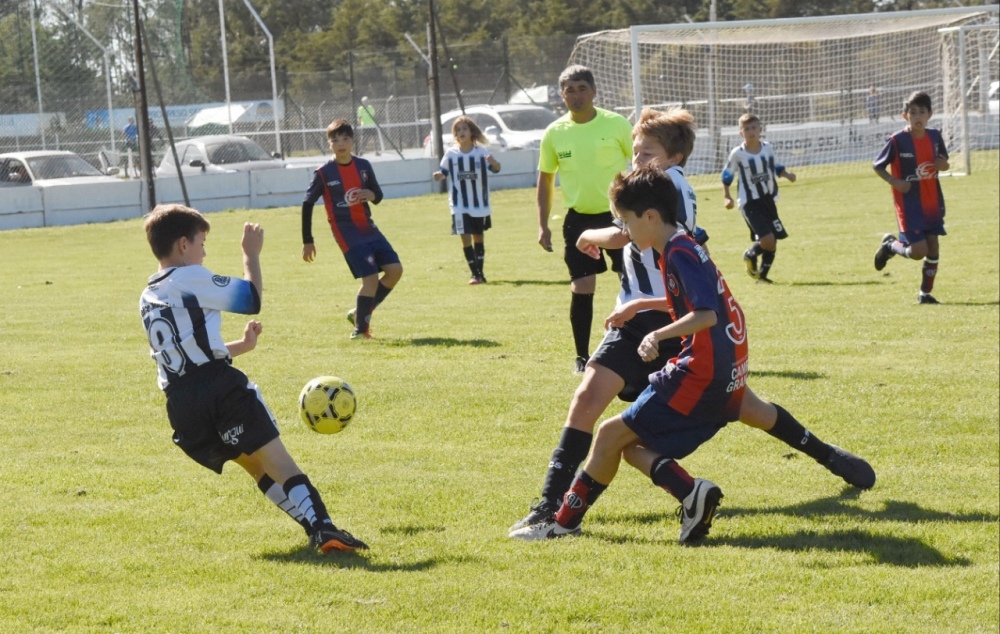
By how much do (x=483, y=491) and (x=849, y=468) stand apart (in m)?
1.71

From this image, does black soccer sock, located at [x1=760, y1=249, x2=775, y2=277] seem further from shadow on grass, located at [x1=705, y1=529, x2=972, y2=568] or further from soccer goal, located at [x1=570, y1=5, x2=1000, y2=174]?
soccer goal, located at [x1=570, y1=5, x2=1000, y2=174]

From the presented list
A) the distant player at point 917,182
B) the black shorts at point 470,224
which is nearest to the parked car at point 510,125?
the black shorts at point 470,224

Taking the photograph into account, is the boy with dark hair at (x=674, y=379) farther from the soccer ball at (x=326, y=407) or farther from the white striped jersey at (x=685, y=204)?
the soccer ball at (x=326, y=407)

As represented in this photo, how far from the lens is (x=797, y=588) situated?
4809 millimetres

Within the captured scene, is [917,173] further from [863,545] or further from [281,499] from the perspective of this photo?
[281,499]

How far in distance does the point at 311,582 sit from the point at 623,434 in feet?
4.56

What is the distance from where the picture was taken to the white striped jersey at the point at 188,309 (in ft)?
16.4

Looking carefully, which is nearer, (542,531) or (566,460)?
(542,531)

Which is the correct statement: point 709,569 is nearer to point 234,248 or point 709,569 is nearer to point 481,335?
point 481,335

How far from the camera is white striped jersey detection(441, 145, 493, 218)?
15711 millimetres

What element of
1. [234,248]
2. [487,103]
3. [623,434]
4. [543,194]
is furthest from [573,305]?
[487,103]

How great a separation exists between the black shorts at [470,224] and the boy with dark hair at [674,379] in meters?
9.91

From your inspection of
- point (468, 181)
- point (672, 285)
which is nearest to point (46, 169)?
point (468, 181)

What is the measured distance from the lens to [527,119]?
33.6m
